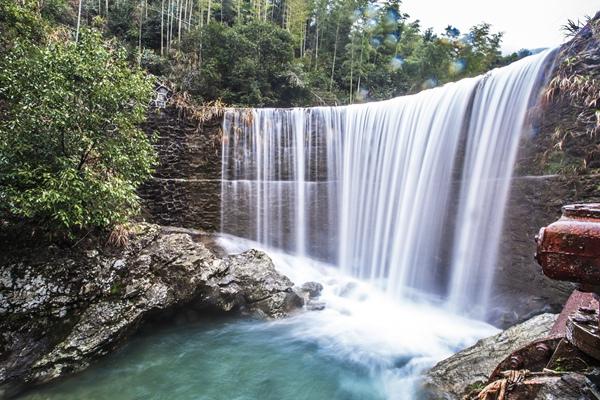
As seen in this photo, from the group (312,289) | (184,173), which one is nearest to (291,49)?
(184,173)

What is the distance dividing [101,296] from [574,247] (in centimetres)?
654

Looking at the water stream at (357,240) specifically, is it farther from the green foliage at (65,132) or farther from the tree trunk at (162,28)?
the tree trunk at (162,28)

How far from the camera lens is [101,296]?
18.9 ft

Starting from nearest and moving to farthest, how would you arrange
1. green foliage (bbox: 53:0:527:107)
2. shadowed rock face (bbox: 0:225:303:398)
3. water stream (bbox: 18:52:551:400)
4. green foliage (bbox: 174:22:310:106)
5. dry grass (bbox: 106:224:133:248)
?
1. shadowed rock face (bbox: 0:225:303:398)
2. water stream (bbox: 18:52:551:400)
3. dry grass (bbox: 106:224:133:248)
4. green foliage (bbox: 174:22:310:106)
5. green foliage (bbox: 53:0:527:107)

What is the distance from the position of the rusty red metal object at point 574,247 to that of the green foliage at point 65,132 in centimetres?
577

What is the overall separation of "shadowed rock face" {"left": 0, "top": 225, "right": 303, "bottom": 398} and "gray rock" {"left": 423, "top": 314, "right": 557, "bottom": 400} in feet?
12.1

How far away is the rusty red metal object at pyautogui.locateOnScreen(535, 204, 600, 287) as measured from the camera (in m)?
0.88

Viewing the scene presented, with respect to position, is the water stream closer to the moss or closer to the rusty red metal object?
the moss

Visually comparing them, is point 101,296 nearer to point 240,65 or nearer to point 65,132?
point 65,132

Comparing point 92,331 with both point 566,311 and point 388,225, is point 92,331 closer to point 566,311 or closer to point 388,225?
point 566,311

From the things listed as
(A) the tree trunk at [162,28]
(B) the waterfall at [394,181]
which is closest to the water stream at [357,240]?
(B) the waterfall at [394,181]

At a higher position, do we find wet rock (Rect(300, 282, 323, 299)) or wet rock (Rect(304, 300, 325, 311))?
wet rock (Rect(300, 282, 323, 299))

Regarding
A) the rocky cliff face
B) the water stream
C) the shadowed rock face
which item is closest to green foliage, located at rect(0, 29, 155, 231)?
the shadowed rock face

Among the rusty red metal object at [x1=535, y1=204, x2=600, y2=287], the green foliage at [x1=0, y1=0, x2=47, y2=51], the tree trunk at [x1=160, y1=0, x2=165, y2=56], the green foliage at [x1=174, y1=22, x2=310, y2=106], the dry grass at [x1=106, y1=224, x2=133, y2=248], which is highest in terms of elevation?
the tree trunk at [x1=160, y1=0, x2=165, y2=56]
